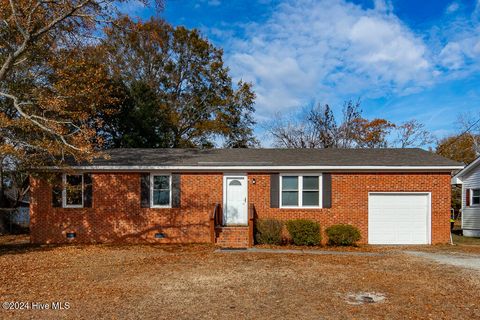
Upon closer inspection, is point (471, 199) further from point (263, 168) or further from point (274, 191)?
point (263, 168)

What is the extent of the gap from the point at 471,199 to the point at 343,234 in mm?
10685

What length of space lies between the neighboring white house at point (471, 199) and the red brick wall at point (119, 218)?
539 inches

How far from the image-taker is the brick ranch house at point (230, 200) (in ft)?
46.6

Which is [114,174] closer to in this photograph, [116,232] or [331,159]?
[116,232]

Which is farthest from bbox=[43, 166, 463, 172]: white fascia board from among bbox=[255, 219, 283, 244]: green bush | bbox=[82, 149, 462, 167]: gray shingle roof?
bbox=[255, 219, 283, 244]: green bush

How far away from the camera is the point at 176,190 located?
1438 cm

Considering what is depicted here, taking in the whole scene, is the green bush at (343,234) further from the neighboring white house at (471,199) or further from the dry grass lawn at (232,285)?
the neighboring white house at (471,199)

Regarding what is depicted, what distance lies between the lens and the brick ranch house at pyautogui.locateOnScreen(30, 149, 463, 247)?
46.6ft

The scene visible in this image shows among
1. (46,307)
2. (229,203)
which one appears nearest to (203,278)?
(46,307)

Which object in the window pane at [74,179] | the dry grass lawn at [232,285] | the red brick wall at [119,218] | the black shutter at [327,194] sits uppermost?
the window pane at [74,179]

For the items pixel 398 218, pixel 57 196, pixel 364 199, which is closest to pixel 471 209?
pixel 398 218

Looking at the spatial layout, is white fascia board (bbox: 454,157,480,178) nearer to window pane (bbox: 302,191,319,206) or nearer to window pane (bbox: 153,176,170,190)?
window pane (bbox: 302,191,319,206)

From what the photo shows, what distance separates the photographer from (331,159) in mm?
14906

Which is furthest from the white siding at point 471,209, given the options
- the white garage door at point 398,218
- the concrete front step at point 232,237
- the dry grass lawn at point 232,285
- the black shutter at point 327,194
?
the concrete front step at point 232,237
